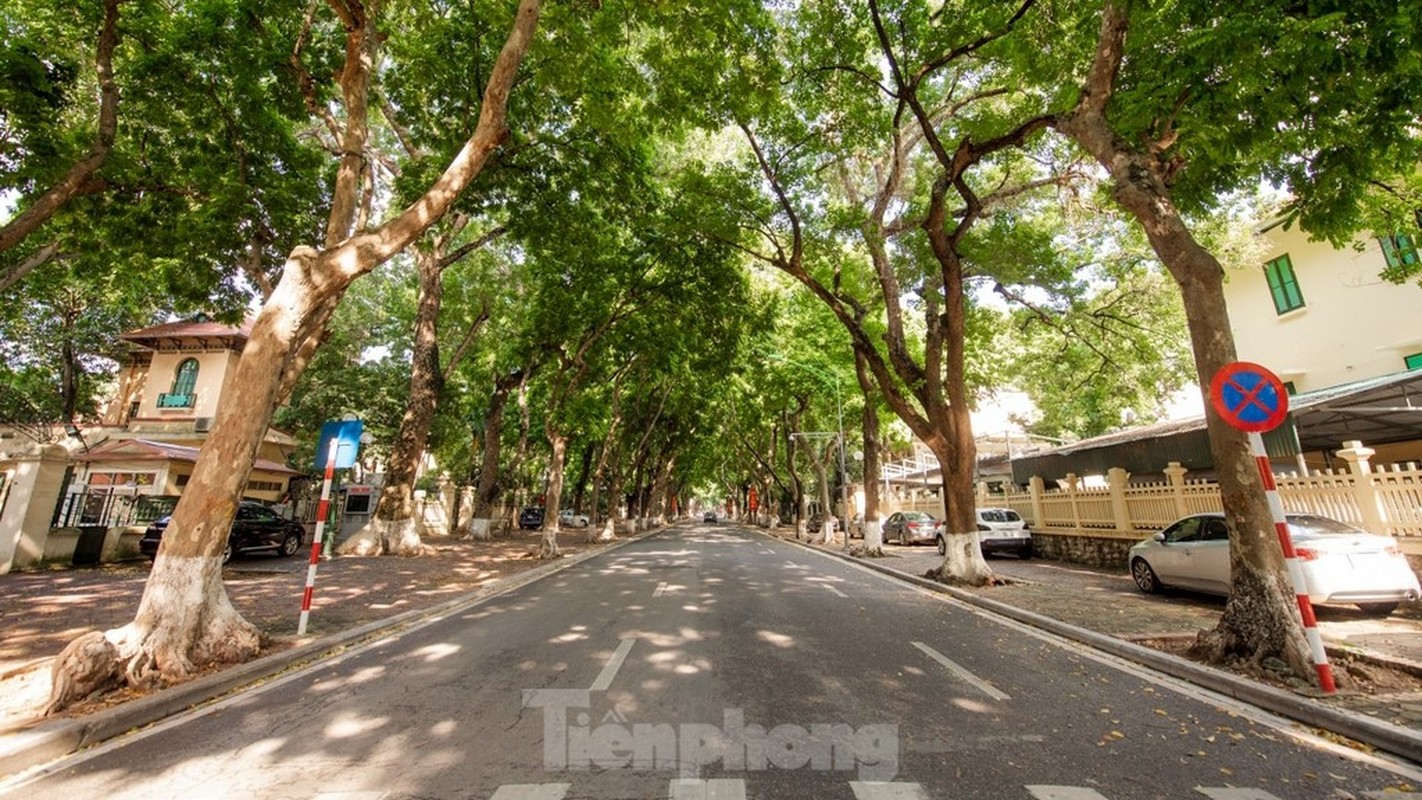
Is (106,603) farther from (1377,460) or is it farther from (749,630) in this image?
(1377,460)

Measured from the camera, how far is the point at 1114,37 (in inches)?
281

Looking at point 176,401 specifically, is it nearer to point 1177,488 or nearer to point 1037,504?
point 1037,504

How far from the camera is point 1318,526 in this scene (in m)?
8.11

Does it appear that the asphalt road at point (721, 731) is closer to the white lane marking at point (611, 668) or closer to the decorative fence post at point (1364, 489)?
the white lane marking at point (611, 668)

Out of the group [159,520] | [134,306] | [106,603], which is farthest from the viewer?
[134,306]

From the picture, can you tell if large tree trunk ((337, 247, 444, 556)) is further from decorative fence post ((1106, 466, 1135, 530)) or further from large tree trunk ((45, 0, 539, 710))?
decorative fence post ((1106, 466, 1135, 530))

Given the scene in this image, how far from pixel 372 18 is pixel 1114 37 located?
1054 centimetres

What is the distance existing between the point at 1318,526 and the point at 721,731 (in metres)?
9.27

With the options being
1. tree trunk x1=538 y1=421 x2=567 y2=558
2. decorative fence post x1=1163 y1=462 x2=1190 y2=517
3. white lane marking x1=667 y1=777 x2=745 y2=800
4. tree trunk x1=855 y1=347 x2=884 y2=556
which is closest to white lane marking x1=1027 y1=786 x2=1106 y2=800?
white lane marking x1=667 y1=777 x2=745 y2=800

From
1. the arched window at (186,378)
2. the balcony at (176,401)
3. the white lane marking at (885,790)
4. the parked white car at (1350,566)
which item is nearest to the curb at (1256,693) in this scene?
the parked white car at (1350,566)

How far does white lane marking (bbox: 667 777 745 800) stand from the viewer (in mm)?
3216

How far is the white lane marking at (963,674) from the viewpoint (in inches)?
199

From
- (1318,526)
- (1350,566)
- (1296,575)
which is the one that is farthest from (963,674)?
(1318,526)

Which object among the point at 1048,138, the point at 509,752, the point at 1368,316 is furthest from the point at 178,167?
the point at 1368,316
